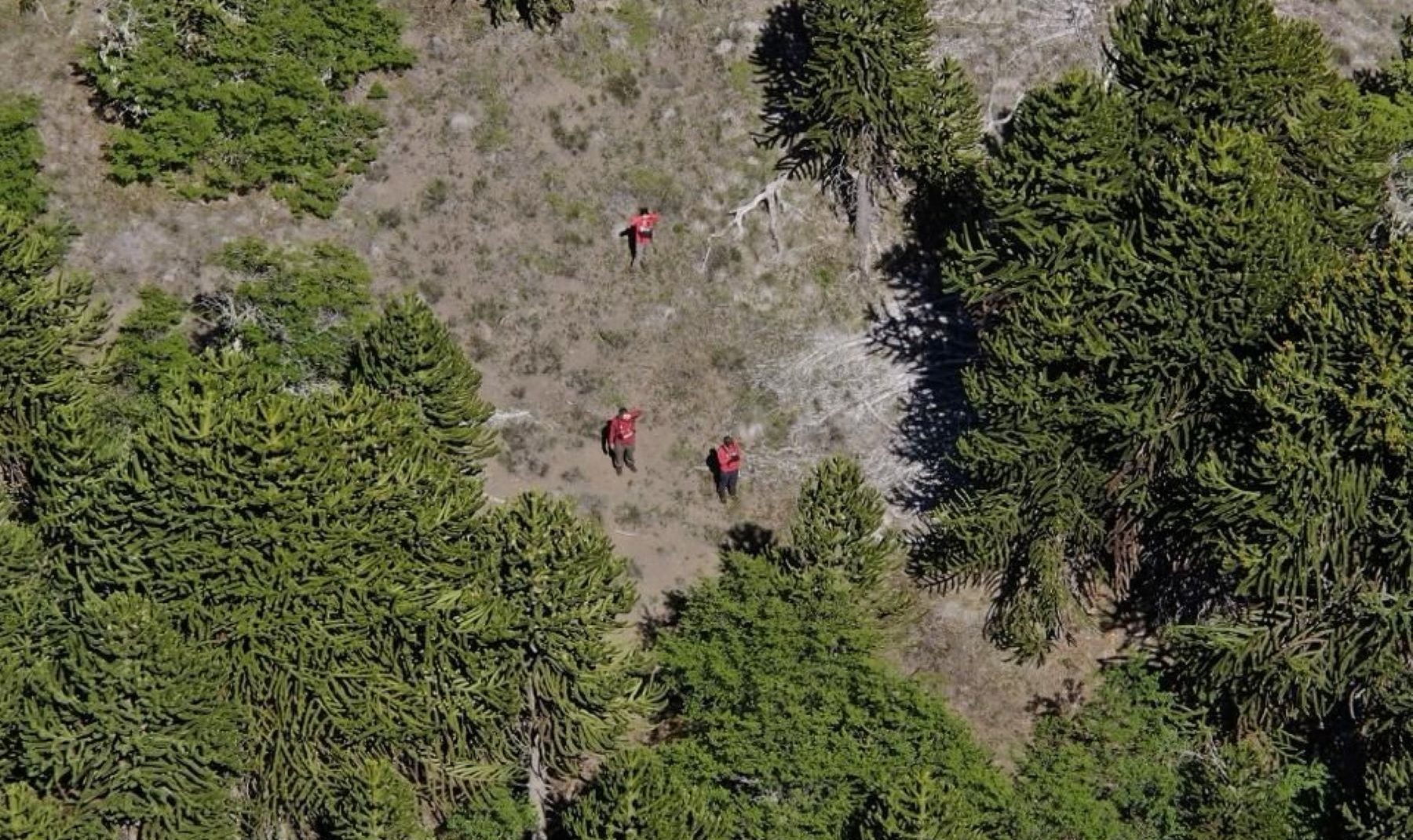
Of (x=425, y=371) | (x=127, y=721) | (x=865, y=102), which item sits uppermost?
(x=865, y=102)

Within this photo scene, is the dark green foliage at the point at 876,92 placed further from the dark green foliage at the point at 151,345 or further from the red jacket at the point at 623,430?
the dark green foliage at the point at 151,345

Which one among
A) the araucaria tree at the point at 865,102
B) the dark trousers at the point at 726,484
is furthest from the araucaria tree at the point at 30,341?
the araucaria tree at the point at 865,102

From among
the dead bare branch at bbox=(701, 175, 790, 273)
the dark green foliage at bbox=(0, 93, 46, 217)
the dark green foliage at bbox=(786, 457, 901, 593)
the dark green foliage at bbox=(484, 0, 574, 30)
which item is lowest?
the dark green foliage at bbox=(786, 457, 901, 593)

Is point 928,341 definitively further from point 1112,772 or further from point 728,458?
point 1112,772

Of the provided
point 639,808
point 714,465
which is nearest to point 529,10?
point 714,465

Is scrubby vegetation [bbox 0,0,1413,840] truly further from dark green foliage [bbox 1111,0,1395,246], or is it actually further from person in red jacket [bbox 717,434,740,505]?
person in red jacket [bbox 717,434,740,505]

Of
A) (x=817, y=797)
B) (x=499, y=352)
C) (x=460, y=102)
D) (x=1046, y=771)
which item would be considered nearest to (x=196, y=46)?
(x=460, y=102)

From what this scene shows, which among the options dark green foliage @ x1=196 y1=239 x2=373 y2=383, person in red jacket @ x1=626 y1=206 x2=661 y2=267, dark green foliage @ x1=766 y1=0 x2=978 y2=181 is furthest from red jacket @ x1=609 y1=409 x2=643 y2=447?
dark green foliage @ x1=766 y1=0 x2=978 y2=181
